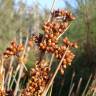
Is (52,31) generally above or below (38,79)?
above

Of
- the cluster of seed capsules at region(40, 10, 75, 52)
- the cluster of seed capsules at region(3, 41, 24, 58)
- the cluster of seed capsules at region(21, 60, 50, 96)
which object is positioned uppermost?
the cluster of seed capsules at region(40, 10, 75, 52)

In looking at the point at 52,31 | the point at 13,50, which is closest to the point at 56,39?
the point at 52,31

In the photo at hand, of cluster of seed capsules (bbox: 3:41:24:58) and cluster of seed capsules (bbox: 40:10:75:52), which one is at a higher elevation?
cluster of seed capsules (bbox: 40:10:75:52)

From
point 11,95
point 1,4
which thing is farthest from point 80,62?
point 1,4

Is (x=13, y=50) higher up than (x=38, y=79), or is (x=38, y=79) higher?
(x=13, y=50)

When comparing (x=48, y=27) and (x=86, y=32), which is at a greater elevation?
(x=48, y=27)

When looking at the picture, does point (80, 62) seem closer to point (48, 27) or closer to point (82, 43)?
point (82, 43)

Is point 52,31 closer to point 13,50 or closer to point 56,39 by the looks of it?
point 56,39

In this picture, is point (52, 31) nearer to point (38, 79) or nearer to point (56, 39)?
point (56, 39)
